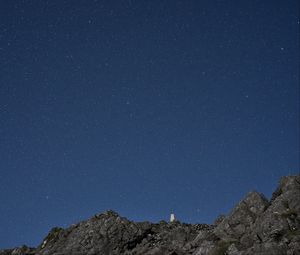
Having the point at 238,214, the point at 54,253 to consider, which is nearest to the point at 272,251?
the point at 238,214

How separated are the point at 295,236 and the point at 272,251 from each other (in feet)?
23.0


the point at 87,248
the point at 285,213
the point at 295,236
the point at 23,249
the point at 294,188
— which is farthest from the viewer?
the point at 23,249

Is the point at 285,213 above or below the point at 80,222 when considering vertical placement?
below

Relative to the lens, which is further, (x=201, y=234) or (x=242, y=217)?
(x=201, y=234)

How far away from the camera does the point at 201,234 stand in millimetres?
58312

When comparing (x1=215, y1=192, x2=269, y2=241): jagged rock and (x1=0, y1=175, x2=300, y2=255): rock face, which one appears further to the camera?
(x1=215, y1=192, x2=269, y2=241): jagged rock

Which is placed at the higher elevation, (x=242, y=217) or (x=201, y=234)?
(x=242, y=217)

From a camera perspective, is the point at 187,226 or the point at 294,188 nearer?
the point at 294,188

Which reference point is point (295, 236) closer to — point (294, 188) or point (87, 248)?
point (294, 188)

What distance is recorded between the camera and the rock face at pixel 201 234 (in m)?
48.3

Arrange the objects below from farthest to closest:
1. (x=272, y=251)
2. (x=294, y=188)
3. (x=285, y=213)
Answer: (x=294, y=188) → (x=285, y=213) → (x=272, y=251)

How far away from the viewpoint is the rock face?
1903 inches

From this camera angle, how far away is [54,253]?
64.1 meters

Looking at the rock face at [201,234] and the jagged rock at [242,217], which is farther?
the jagged rock at [242,217]
